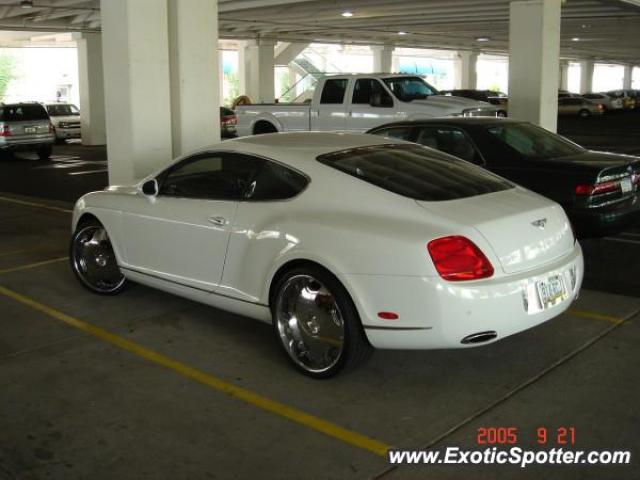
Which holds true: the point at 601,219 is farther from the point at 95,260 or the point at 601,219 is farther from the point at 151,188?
the point at 95,260

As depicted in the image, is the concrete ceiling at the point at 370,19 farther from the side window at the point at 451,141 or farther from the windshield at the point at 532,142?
the side window at the point at 451,141

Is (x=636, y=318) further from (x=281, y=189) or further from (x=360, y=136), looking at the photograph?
(x=281, y=189)

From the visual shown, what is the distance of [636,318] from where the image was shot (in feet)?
18.8

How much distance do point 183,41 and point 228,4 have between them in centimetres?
1471

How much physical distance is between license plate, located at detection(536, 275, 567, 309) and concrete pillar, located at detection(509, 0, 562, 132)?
1221cm

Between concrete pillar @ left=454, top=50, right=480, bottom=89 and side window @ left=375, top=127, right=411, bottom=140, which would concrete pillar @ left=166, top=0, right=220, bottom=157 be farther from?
concrete pillar @ left=454, top=50, right=480, bottom=89

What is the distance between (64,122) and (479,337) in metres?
27.6

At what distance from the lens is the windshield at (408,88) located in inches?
544

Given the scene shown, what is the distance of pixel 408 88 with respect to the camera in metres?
14.0

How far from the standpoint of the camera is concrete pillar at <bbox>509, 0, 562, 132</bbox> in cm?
1600

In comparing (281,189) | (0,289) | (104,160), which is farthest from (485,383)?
(104,160)

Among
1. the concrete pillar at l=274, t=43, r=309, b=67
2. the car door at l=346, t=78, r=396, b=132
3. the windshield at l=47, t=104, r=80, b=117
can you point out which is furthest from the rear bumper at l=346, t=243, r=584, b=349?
the concrete pillar at l=274, t=43, r=309, b=67

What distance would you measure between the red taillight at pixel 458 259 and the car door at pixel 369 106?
9558mm

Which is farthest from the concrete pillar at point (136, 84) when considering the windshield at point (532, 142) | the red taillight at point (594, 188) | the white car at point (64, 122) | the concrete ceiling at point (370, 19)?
the white car at point (64, 122)
